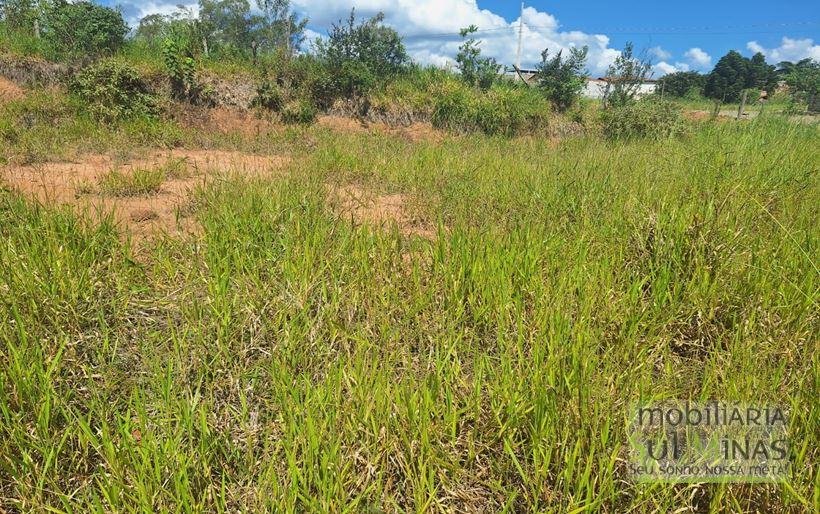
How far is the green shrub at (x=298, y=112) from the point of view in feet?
33.5

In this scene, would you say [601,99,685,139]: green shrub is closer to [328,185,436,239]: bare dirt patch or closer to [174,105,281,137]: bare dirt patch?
[328,185,436,239]: bare dirt patch

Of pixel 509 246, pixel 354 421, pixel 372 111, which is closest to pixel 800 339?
pixel 509 246

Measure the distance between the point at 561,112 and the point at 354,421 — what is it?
14.4 metres

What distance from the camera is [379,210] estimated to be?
12.9 feet

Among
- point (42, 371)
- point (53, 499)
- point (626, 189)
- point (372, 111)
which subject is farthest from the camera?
point (372, 111)

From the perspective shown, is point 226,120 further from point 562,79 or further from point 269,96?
point 562,79

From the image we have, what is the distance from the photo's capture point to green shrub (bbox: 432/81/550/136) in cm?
1158

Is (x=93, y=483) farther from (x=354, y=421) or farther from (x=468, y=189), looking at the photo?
(x=468, y=189)

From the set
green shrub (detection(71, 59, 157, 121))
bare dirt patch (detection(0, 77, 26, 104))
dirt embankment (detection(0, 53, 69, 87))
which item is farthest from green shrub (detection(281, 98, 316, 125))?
bare dirt patch (detection(0, 77, 26, 104))

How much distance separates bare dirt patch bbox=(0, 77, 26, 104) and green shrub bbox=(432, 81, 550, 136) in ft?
29.9

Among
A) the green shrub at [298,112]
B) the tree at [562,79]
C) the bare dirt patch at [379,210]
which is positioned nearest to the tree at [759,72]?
the tree at [562,79]

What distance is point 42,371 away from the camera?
1519 mm

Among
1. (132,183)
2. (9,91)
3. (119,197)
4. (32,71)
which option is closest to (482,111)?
(132,183)

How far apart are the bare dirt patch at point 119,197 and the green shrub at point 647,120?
9224mm
